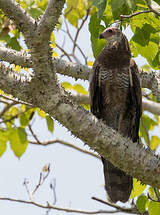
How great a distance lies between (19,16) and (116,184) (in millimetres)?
2232

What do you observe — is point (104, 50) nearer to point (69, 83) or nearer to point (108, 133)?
point (69, 83)

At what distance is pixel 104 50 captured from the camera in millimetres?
4223

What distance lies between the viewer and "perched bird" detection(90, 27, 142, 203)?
3.99 m

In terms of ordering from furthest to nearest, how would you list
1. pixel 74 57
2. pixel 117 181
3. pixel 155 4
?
pixel 74 57 → pixel 117 181 → pixel 155 4

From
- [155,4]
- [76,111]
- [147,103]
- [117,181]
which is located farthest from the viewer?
[147,103]

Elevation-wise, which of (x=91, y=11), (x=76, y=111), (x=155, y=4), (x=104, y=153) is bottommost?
(x=104, y=153)

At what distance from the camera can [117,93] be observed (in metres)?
4.12


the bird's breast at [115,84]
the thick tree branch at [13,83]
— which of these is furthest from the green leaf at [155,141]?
the thick tree branch at [13,83]

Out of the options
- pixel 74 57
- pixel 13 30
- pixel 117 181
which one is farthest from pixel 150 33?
pixel 74 57

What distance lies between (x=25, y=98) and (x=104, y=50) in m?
1.80

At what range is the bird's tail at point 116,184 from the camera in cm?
388

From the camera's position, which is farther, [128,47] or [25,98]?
[128,47]

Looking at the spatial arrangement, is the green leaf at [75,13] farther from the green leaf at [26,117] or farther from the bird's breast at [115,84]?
the green leaf at [26,117]

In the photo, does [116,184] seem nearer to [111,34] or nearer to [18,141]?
[18,141]
